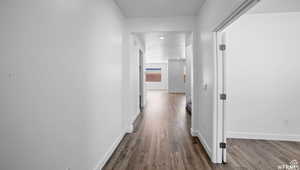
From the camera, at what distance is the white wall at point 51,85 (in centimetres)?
82

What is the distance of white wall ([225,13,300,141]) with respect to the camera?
2.66m

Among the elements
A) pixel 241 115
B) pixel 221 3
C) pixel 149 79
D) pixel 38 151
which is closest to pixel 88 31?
pixel 38 151

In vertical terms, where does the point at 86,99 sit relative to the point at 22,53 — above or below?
below

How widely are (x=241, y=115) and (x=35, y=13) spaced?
3.61m

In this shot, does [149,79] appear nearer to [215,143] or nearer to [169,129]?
[169,129]

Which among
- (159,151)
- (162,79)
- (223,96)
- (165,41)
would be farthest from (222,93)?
(162,79)

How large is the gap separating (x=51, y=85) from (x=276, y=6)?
12.5 feet

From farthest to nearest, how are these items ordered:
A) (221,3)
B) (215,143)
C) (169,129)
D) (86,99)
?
(169,129) → (215,143) → (221,3) → (86,99)

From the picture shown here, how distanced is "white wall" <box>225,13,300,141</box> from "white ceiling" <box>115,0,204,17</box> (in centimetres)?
92

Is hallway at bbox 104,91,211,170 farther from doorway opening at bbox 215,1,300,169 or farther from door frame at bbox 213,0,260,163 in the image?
doorway opening at bbox 215,1,300,169

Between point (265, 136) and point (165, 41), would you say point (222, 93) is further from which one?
point (165, 41)

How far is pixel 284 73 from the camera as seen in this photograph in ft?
8.85

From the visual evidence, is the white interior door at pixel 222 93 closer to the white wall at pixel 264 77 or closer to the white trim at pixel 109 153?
the white wall at pixel 264 77

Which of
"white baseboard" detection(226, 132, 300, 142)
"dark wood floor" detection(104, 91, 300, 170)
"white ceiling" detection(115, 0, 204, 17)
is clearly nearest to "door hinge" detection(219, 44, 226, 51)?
"white ceiling" detection(115, 0, 204, 17)
